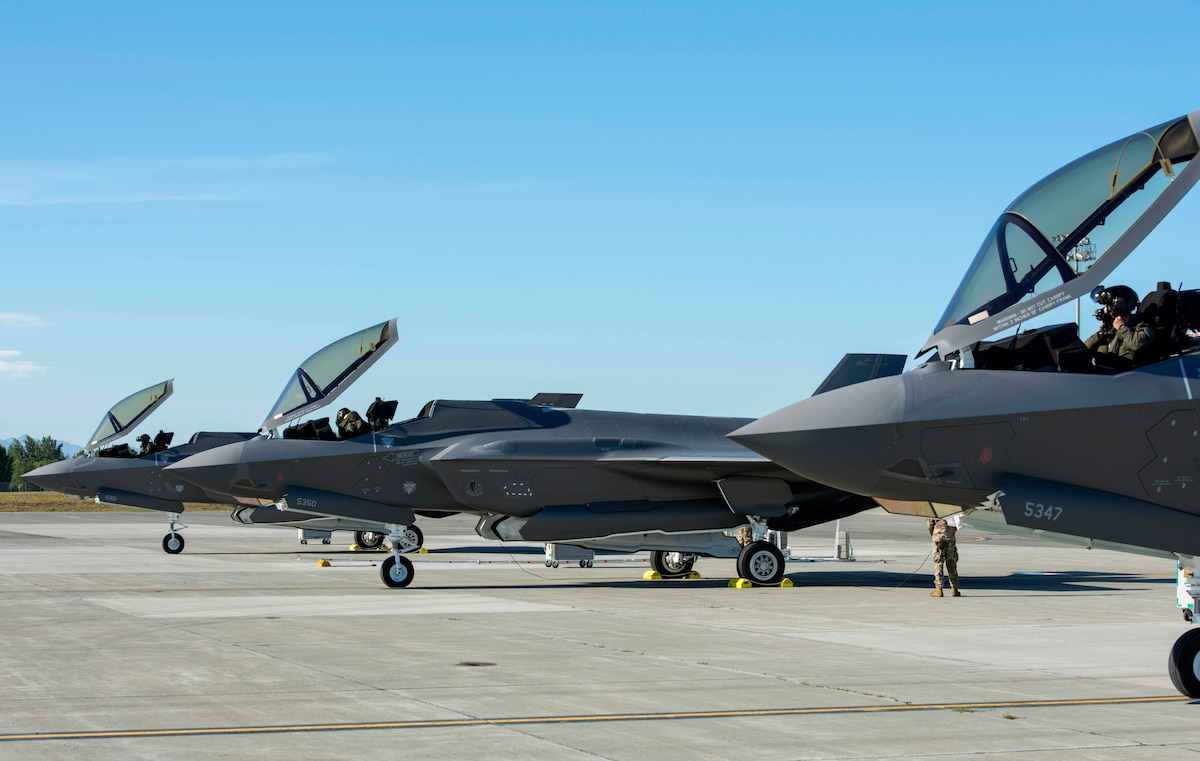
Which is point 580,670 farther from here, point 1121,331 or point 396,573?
point 396,573

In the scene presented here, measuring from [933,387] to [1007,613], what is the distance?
8.28m

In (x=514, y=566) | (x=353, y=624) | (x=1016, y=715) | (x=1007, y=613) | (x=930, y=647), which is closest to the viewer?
(x=1016, y=715)

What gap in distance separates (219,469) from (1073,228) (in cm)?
1561

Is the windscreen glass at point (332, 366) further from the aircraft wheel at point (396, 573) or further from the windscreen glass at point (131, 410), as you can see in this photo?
the windscreen glass at point (131, 410)

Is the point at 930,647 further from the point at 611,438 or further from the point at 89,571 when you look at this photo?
the point at 89,571

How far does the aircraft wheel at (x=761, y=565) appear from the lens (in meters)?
20.3

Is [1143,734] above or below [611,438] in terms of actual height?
below

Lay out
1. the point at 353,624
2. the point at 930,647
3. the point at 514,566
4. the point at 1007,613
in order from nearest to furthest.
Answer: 1. the point at 930,647
2. the point at 353,624
3. the point at 1007,613
4. the point at 514,566

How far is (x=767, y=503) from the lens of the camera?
20297mm

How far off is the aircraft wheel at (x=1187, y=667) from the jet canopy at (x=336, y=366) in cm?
1379

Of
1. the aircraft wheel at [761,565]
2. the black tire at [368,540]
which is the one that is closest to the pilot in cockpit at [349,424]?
the aircraft wheel at [761,565]

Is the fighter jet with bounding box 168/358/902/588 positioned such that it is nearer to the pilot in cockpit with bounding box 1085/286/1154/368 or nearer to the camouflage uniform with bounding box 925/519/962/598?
the camouflage uniform with bounding box 925/519/962/598

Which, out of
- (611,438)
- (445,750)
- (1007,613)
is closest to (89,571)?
(611,438)

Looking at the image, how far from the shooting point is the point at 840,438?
27.8 ft
